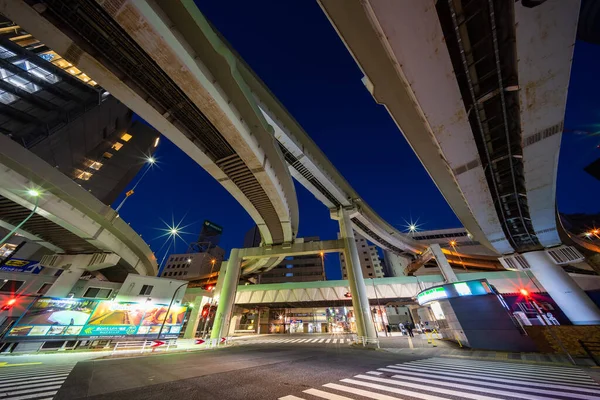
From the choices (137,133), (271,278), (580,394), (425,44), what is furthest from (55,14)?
(271,278)

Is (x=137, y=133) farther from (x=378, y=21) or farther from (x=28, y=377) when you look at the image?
(x=378, y=21)

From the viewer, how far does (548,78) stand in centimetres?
465

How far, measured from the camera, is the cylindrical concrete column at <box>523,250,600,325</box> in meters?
14.9

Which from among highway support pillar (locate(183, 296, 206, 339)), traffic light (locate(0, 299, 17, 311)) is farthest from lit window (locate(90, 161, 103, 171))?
highway support pillar (locate(183, 296, 206, 339))

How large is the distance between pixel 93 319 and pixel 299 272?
58.4 meters

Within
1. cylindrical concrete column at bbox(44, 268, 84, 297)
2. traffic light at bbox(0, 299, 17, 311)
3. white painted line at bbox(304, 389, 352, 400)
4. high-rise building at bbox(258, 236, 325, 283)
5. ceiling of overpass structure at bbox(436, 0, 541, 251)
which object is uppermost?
high-rise building at bbox(258, 236, 325, 283)

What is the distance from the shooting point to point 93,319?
1454cm

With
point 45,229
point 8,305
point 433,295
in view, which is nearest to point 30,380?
point 45,229

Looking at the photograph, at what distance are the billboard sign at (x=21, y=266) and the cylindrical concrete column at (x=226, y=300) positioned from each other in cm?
1888

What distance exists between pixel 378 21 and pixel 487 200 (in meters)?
10.6

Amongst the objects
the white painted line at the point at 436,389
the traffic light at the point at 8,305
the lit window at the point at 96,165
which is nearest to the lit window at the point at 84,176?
the lit window at the point at 96,165

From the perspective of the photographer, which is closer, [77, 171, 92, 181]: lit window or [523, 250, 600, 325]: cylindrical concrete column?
[523, 250, 600, 325]: cylindrical concrete column

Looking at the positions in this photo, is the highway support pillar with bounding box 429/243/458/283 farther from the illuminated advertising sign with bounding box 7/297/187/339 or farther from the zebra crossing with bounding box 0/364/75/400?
the zebra crossing with bounding box 0/364/75/400

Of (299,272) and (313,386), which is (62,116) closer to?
(313,386)
